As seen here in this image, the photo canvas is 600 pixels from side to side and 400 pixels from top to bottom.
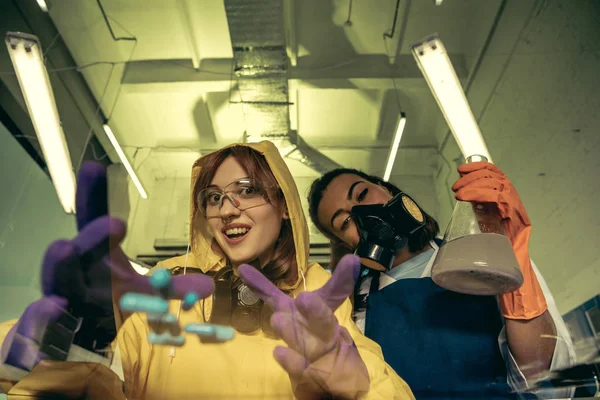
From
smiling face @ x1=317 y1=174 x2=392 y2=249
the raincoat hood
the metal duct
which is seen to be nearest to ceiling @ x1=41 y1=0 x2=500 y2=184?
the metal duct

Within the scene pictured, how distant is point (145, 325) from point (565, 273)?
188cm

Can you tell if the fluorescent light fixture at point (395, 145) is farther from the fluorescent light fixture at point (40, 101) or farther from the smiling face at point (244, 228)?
the fluorescent light fixture at point (40, 101)

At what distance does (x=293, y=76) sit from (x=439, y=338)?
7.02 ft

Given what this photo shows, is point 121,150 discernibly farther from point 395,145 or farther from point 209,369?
point 209,369

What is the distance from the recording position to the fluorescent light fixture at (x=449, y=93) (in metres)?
1.55

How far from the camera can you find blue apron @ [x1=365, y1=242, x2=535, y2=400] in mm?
819

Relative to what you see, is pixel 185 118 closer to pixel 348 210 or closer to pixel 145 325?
pixel 348 210

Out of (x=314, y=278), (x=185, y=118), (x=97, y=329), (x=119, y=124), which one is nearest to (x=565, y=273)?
Answer: (x=314, y=278)

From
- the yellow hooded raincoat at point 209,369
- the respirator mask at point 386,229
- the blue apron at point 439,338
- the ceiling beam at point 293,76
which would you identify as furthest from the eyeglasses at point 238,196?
the ceiling beam at point 293,76

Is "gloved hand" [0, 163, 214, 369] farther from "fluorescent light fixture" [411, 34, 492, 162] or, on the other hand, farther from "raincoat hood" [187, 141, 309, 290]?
"fluorescent light fixture" [411, 34, 492, 162]

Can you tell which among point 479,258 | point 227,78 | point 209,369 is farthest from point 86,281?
point 227,78

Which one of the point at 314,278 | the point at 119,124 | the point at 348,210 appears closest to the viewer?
the point at 314,278

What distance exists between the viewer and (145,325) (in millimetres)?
595

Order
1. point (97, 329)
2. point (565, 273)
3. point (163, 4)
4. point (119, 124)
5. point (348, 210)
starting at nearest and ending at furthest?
point (97, 329) → point (348, 210) → point (565, 273) → point (163, 4) → point (119, 124)
